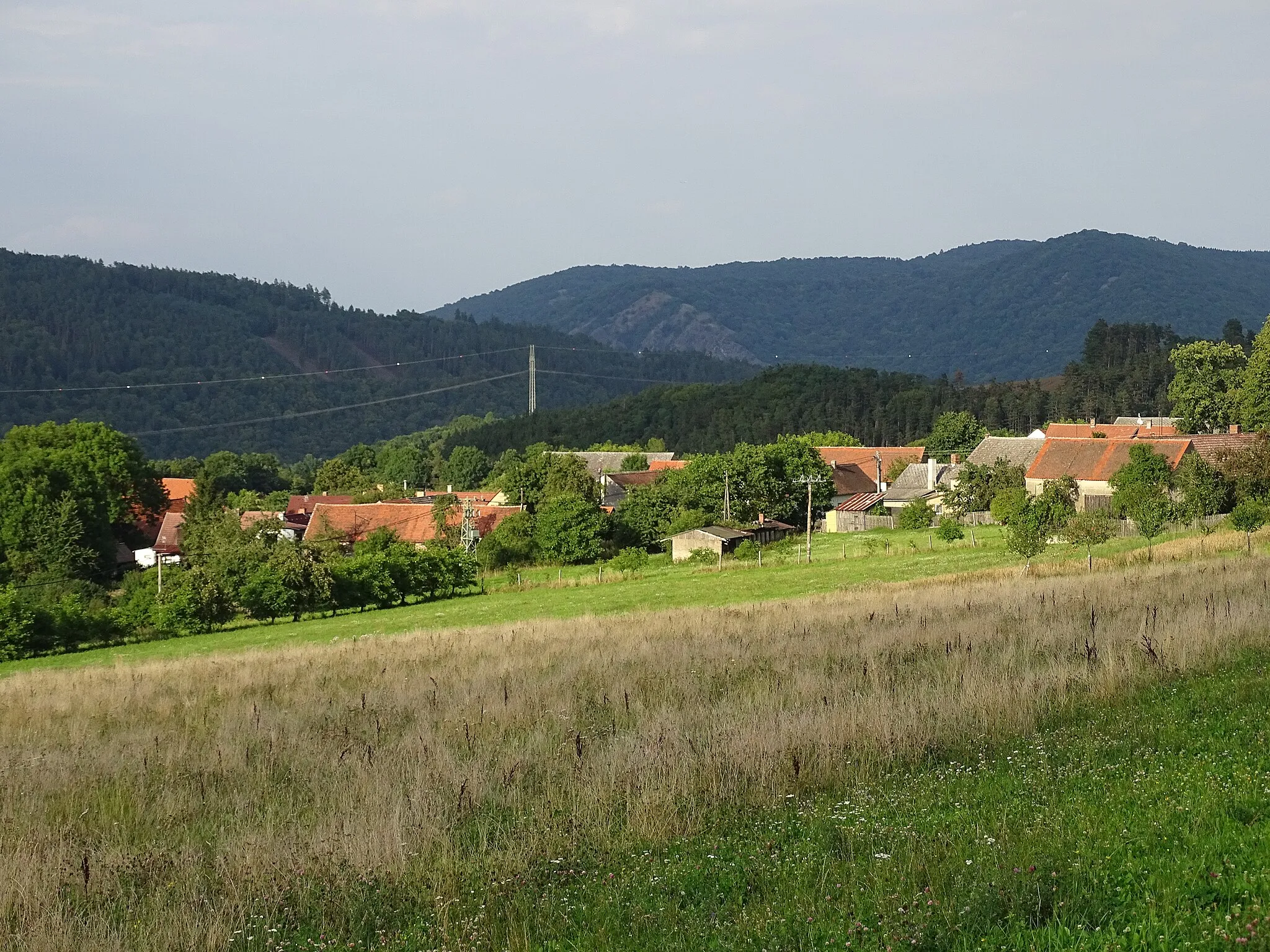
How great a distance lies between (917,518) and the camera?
216 feet

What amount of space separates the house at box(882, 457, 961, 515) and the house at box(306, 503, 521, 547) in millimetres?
25071

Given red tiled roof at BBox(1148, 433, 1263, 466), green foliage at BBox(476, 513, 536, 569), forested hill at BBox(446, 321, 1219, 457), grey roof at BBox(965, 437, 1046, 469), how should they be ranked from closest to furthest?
red tiled roof at BBox(1148, 433, 1263, 466)
green foliage at BBox(476, 513, 536, 569)
grey roof at BBox(965, 437, 1046, 469)
forested hill at BBox(446, 321, 1219, 457)

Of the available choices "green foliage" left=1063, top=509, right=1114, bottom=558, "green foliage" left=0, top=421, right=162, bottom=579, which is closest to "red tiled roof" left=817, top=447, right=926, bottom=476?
"green foliage" left=0, top=421, right=162, bottom=579

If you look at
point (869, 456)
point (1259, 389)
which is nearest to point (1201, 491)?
point (1259, 389)

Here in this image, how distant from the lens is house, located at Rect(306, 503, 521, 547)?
69562 mm

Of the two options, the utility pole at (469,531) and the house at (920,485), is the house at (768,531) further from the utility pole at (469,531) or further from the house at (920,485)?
the utility pole at (469,531)

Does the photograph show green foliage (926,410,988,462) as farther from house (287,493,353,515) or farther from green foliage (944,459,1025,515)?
house (287,493,353,515)

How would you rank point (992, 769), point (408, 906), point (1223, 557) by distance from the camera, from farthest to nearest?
Result: point (1223, 557)
point (992, 769)
point (408, 906)

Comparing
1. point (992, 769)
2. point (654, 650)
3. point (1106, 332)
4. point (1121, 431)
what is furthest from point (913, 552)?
point (1106, 332)

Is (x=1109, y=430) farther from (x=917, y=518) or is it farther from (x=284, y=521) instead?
(x=284, y=521)

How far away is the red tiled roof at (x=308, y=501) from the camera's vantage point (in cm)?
9062

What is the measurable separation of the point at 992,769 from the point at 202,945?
5200mm

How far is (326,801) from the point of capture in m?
8.66

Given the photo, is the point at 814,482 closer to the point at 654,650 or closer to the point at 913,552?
the point at 913,552
